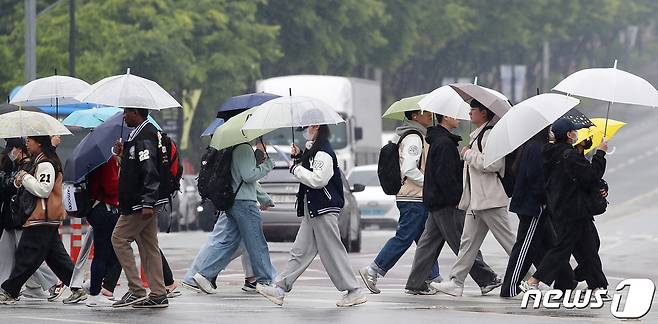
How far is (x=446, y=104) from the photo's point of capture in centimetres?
1692

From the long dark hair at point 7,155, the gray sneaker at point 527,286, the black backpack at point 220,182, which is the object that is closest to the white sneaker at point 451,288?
the gray sneaker at point 527,286

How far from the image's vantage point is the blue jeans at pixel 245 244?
1734 cm

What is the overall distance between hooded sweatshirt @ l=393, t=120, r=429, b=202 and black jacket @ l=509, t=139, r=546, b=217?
1542 mm

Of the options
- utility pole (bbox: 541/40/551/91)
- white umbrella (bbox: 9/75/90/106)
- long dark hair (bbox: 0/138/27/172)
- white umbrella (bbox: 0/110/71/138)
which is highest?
white umbrella (bbox: 9/75/90/106)

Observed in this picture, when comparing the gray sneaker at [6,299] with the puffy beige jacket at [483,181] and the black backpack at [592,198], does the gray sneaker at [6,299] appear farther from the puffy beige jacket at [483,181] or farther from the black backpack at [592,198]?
the black backpack at [592,198]

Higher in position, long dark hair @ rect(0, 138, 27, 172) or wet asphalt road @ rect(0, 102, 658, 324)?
long dark hair @ rect(0, 138, 27, 172)

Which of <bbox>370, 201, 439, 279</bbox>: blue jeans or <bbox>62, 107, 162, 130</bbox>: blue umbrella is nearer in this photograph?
<bbox>370, 201, 439, 279</bbox>: blue jeans

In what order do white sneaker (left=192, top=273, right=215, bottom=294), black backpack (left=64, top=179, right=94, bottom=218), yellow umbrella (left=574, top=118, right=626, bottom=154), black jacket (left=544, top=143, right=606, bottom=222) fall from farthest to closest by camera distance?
white sneaker (left=192, top=273, right=215, bottom=294), yellow umbrella (left=574, top=118, right=626, bottom=154), black backpack (left=64, top=179, right=94, bottom=218), black jacket (left=544, top=143, right=606, bottom=222)

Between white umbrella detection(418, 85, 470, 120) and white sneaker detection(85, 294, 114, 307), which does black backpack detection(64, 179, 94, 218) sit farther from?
white umbrella detection(418, 85, 470, 120)

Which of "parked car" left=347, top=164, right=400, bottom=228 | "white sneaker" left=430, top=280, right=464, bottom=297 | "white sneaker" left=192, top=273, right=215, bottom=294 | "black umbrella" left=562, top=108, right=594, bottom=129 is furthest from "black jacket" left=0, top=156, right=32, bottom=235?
"parked car" left=347, top=164, right=400, bottom=228

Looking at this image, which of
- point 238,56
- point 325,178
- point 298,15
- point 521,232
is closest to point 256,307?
point 325,178

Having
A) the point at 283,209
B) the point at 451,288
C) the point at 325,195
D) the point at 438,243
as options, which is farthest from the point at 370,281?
the point at 283,209

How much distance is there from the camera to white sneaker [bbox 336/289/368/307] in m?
15.6

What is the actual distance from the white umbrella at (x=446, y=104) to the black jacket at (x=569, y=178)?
4.43ft
